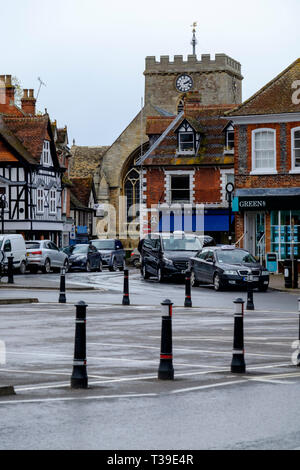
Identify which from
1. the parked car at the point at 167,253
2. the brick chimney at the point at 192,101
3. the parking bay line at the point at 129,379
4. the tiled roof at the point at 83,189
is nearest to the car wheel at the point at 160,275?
the parked car at the point at 167,253

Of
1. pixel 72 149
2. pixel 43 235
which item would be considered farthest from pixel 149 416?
pixel 72 149

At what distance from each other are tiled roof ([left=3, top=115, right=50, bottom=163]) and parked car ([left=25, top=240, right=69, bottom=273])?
Result: 21.5 m

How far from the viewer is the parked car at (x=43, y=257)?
49.8 metres

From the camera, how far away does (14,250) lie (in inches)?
1859

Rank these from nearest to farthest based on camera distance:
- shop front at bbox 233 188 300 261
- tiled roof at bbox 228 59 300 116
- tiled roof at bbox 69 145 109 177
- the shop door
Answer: shop front at bbox 233 188 300 261
tiled roof at bbox 228 59 300 116
the shop door
tiled roof at bbox 69 145 109 177

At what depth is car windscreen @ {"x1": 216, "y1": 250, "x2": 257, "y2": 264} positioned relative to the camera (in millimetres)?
35875

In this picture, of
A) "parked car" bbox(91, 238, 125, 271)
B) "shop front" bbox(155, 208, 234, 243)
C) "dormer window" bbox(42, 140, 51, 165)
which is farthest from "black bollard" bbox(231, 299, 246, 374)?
"dormer window" bbox(42, 140, 51, 165)

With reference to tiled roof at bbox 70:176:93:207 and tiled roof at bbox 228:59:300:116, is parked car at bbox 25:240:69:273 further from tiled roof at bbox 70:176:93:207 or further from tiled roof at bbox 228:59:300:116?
tiled roof at bbox 70:176:93:207

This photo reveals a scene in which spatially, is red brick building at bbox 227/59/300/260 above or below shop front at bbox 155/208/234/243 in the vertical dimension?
above

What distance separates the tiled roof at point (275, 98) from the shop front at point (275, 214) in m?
3.46

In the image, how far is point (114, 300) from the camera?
30109 mm

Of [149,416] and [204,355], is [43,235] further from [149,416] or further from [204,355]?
[149,416]
